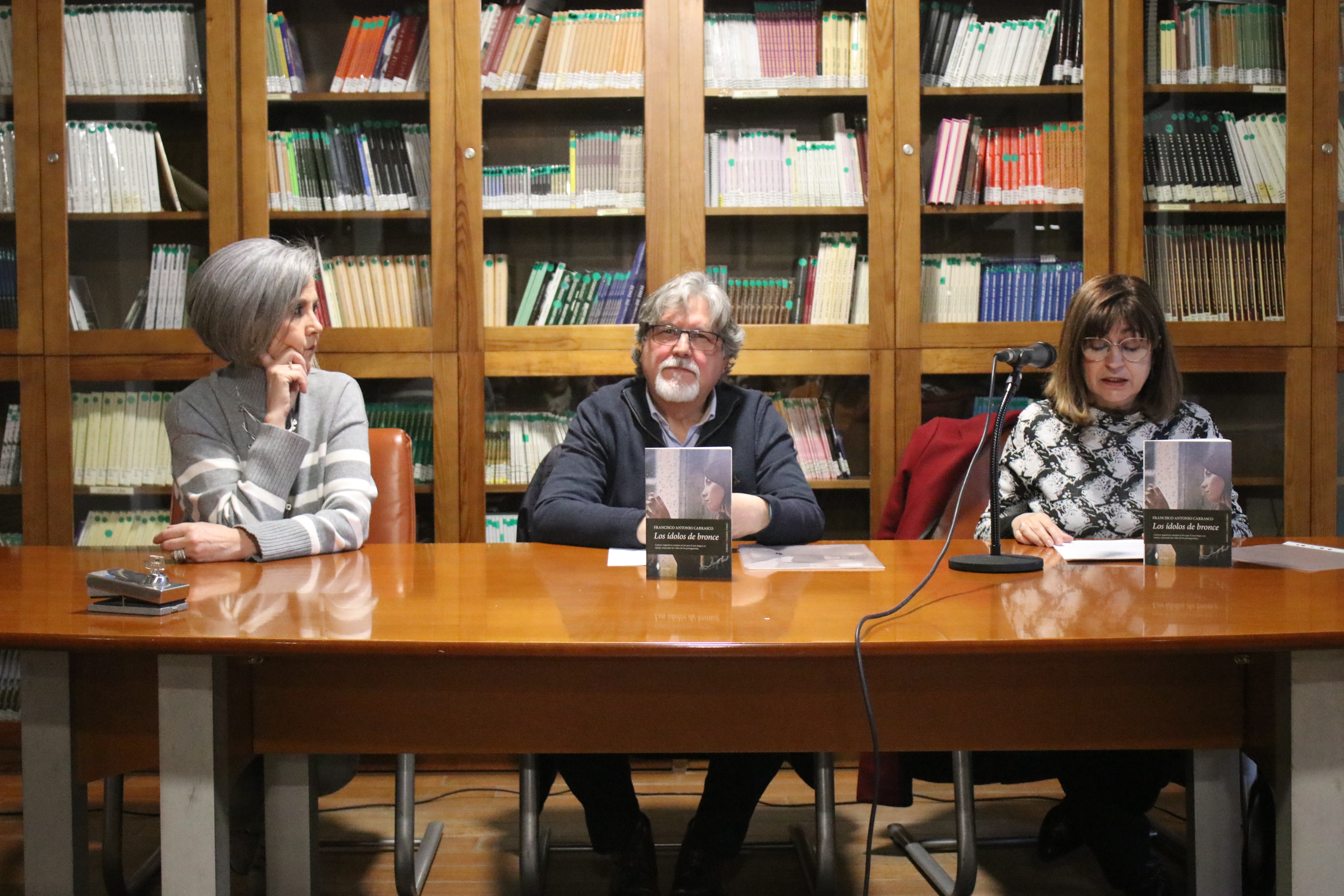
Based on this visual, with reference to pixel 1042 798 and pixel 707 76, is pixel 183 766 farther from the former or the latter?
pixel 707 76

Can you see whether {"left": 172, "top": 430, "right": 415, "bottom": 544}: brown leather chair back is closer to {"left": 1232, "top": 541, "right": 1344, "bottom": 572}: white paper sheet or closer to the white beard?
the white beard

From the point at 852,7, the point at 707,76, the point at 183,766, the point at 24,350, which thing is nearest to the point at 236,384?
the point at 183,766

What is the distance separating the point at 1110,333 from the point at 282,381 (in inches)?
65.1

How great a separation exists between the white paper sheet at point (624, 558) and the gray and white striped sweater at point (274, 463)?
470 mm

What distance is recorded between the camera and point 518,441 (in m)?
2.96

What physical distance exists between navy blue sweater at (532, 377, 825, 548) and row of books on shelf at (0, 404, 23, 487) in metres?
1.78

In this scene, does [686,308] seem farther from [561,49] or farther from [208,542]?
[561,49]

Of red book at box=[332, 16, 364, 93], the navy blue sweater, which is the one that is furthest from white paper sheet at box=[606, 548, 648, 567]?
red book at box=[332, 16, 364, 93]

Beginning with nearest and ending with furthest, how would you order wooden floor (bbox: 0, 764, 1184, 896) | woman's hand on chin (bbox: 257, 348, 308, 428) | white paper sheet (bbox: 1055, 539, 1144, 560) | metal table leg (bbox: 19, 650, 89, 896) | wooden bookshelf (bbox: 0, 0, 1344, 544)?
metal table leg (bbox: 19, 650, 89, 896), white paper sheet (bbox: 1055, 539, 1144, 560), woman's hand on chin (bbox: 257, 348, 308, 428), wooden floor (bbox: 0, 764, 1184, 896), wooden bookshelf (bbox: 0, 0, 1344, 544)

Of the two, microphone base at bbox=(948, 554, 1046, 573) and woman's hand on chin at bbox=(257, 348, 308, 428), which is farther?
woman's hand on chin at bbox=(257, 348, 308, 428)

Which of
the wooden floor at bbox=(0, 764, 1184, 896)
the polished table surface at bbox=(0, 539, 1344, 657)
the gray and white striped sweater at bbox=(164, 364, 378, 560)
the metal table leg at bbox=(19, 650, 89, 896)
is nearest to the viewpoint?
the polished table surface at bbox=(0, 539, 1344, 657)

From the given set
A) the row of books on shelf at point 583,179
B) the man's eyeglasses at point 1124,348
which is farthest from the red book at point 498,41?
the man's eyeglasses at point 1124,348

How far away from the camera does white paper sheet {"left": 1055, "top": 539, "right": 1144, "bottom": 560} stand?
5.67ft

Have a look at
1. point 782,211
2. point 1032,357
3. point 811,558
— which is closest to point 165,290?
point 782,211
